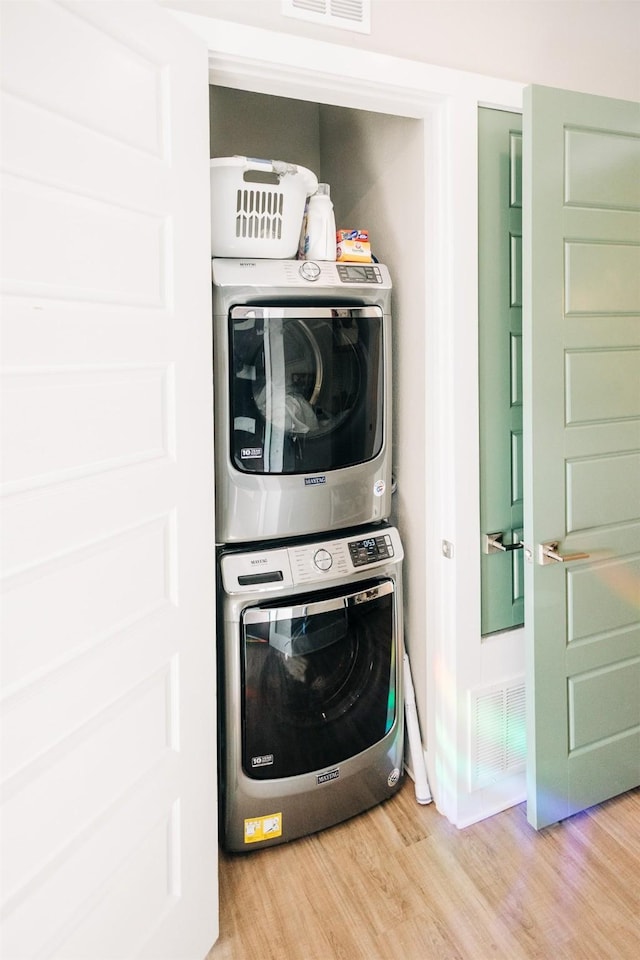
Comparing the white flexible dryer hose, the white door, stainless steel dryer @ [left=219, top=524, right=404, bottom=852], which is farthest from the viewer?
the white flexible dryer hose

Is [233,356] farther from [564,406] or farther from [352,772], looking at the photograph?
[352,772]

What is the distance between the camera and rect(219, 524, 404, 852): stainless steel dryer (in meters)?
1.78

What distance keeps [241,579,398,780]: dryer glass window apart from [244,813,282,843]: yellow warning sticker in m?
0.12

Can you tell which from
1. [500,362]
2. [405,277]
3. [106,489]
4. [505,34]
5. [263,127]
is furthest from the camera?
[263,127]

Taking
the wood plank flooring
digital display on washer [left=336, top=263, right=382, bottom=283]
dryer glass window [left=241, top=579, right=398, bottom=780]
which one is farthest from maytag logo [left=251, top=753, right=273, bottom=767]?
digital display on washer [left=336, top=263, right=382, bottom=283]

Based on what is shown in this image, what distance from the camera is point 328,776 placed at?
1915mm

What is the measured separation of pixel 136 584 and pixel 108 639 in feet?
0.41

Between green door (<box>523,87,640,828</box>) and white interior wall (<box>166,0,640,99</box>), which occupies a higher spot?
white interior wall (<box>166,0,640,99</box>)

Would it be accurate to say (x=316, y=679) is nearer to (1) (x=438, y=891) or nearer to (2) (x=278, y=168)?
(1) (x=438, y=891)

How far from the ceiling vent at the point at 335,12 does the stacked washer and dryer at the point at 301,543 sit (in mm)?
570

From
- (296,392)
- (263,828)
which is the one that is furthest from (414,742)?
(296,392)

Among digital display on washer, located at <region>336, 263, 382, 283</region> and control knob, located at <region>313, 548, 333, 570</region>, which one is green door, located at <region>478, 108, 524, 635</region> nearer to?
digital display on washer, located at <region>336, 263, 382, 283</region>

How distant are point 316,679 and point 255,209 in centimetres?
136

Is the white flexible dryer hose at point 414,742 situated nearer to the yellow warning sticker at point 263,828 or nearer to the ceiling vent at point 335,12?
the yellow warning sticker at point 263,828
